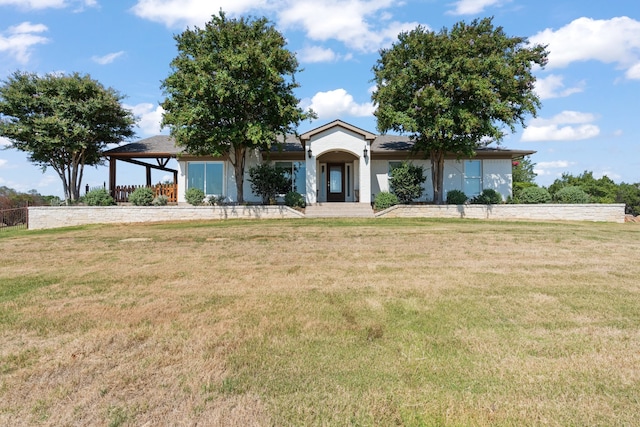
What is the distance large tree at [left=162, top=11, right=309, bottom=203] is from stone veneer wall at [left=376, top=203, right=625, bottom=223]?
6783 millimetres

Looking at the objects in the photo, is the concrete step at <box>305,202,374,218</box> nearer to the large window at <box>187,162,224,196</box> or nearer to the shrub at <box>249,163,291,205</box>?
the shrub at <box>249,163,291,205</box>

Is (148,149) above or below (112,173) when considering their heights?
above

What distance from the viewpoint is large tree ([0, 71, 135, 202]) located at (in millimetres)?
17219

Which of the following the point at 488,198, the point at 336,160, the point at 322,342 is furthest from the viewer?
the point at 336,160

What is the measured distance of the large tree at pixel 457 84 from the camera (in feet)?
49.0

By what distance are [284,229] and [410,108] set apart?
874 cm

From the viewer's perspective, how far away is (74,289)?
514cm

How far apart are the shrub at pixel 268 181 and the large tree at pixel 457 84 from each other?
227 inches

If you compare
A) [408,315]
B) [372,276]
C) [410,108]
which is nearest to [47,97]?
[410,108]

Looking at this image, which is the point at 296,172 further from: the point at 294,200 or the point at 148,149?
the point at 148,149

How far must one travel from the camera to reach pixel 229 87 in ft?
48.4

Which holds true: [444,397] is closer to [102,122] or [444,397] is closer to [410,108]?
[410,108]

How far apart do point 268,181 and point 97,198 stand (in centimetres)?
833

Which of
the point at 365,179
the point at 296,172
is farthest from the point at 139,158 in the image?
the point at 365,179
